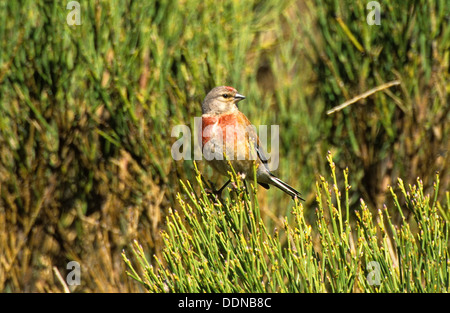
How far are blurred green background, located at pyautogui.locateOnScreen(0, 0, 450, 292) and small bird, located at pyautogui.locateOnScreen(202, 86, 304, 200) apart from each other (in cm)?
61

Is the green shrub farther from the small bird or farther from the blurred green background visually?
the blurred green background

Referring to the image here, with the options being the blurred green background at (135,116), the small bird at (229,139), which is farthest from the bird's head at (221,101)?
the blurred green background at (135,116)

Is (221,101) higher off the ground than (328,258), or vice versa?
(221,101)

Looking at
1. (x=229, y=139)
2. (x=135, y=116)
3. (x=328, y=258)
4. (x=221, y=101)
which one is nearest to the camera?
(x=328, y=258)

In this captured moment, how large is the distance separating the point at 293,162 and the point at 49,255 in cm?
237

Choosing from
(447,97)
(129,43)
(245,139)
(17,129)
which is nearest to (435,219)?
(245,139)

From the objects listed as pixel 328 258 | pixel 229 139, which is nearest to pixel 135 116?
pixel 229 139

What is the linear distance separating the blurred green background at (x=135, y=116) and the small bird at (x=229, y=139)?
0.61 metres

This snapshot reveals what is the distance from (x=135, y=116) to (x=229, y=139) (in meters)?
1.12

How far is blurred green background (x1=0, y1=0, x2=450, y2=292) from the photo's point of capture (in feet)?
17.3

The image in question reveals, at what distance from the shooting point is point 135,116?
518 centimetres

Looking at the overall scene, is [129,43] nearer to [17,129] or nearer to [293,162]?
[17,129]

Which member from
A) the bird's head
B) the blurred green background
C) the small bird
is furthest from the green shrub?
the blurred green background

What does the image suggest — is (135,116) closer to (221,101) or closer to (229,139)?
(221,101)
